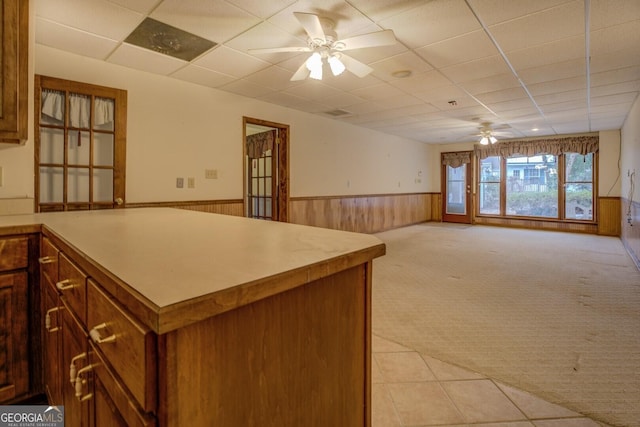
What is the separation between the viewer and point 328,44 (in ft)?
9.07

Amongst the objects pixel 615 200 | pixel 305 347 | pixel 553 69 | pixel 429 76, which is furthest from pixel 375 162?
pixel 305 347

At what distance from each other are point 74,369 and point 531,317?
3.01 meters

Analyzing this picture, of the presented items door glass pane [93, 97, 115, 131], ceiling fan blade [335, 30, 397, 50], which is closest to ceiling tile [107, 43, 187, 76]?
door glass pane [93, 97, 115, 131]

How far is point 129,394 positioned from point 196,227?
0.90 metres

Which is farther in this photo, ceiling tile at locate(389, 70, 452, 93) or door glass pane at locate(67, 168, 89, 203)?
ceiling tile at locate(389, 70, 452, 93)

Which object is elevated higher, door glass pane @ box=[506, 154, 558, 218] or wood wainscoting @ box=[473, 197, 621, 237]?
door glass pane @ box=[506, 154, 558, 218]

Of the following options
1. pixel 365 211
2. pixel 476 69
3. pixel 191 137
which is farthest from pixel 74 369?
pixel 365 211

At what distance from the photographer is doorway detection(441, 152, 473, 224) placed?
9102mm

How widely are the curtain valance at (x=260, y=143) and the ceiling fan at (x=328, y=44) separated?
2.41 m

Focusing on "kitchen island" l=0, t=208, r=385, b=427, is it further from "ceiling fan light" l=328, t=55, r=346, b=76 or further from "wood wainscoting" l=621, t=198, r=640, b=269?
"wood wainscoting" l=621, t=198, r=640, b=269

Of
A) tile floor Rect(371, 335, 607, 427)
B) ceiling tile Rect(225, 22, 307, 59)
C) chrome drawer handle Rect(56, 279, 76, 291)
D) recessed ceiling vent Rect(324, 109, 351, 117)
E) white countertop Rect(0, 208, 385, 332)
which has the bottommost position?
tile floor Rect(371, 335, 607, 427)

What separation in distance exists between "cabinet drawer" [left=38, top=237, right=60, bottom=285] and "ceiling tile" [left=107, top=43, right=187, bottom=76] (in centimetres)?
233

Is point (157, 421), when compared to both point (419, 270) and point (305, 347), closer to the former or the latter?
point (305, 347)

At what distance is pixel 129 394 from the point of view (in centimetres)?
68
